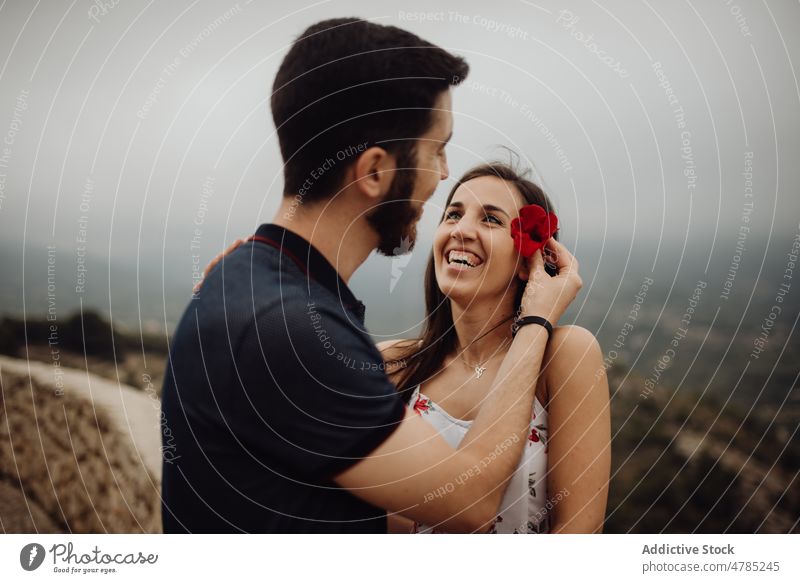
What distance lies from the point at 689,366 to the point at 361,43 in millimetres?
1257

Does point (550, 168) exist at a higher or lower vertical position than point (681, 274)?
higher

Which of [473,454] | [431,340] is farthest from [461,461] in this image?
[431,340]

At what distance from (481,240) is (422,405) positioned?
45 cm

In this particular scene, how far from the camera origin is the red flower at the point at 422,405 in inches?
64.2

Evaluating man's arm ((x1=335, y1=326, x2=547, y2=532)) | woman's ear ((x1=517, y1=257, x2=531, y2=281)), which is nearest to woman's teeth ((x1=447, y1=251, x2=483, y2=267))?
woman's ear ((x1=517, y1=257, x2=531, y2=281))

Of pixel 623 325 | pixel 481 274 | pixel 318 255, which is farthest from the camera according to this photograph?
pixel 623 325

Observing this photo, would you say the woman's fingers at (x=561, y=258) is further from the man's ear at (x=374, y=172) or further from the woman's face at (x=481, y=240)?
the man's ear at (x=374, y=172)

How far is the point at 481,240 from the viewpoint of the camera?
158 centimetres

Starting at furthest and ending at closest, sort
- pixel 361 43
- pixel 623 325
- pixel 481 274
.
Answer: pixel 623 325 < pixel 481 274 < pixel 361 43

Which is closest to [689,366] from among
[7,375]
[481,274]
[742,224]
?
[742,224]

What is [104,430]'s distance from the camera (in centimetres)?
179

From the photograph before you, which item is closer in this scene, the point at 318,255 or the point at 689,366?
the point at 318,255

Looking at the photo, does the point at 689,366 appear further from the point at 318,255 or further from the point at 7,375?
the point at 7,375
